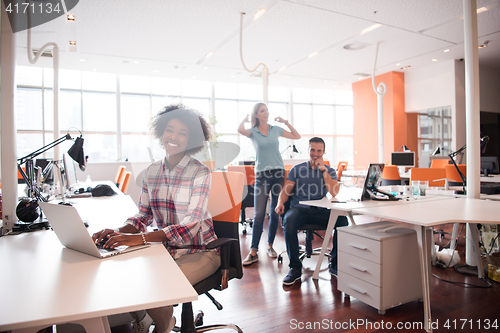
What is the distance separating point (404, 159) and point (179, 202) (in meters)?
6.84

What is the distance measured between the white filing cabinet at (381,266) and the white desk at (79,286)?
4.99 ft

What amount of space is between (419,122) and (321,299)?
8955 millimetres

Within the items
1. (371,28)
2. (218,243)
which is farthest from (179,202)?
(371,28)

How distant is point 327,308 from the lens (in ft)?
7.12

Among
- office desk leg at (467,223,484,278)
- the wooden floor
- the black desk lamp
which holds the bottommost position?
the wooden floor

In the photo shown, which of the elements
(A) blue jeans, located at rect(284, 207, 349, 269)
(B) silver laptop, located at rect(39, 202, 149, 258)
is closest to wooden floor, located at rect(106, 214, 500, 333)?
(A) blue jeans, located at rect(284, 207, 349, 269)

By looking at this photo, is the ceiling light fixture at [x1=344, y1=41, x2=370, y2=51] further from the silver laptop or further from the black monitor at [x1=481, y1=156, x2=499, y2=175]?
the silver laptop

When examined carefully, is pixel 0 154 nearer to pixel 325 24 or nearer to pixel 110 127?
pixel 325 24

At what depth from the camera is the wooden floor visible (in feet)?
6.38

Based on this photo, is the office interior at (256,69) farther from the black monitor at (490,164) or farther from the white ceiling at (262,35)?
the black monitor at (490,164)

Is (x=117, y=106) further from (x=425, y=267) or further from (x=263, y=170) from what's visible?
(x=425, y=267)

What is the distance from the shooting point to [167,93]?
33.2ft

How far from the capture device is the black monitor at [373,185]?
Answer: 2.69 m

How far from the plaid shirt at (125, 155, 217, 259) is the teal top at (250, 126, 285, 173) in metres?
1.64
